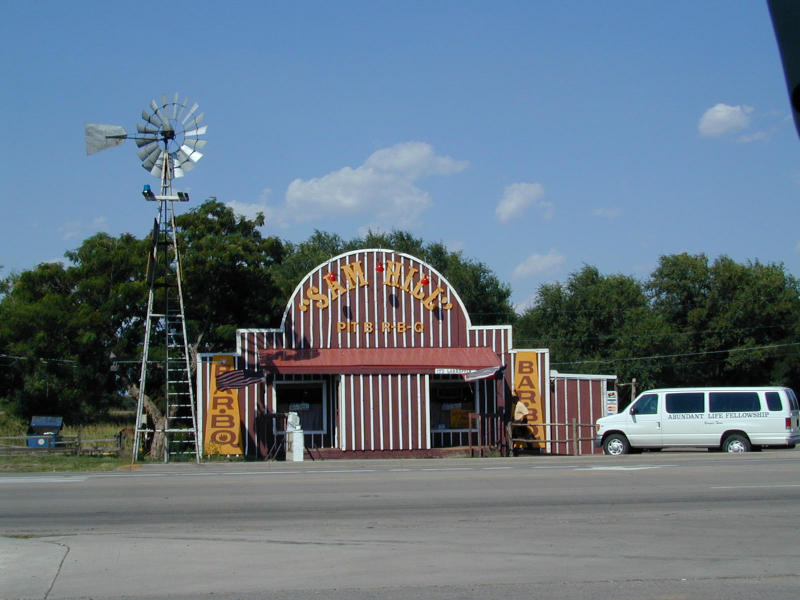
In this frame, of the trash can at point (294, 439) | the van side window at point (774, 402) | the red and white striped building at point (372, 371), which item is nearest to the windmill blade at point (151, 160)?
the red and white striped building at point (372, 371)

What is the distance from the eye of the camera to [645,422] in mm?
25594

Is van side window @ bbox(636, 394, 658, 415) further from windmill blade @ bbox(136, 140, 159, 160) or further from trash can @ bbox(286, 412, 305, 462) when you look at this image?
windmill blade @ bbox(136, 140, 159, 160)

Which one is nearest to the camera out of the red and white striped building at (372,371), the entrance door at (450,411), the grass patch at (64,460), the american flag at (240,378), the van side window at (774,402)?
the grass patch at (64,460)

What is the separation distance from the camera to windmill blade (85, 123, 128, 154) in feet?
77.7

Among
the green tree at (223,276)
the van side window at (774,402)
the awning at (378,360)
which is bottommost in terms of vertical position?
the van side window at (774,402)

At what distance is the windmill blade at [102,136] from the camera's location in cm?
2367

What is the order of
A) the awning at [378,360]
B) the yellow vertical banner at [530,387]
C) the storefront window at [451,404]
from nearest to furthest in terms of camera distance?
the awning at [378,360] → the storefront window at [451,404] → the yellow vertical banner at [530,387]

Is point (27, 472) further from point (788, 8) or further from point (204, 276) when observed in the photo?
point (788, 8)

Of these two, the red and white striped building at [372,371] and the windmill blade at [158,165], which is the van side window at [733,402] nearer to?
the red and white striped building at [372,371]

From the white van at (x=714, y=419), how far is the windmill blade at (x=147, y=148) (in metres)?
15.6

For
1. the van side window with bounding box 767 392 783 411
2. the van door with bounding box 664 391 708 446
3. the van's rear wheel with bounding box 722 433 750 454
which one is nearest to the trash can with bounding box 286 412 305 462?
the van door with bounding box 664 391 708 446

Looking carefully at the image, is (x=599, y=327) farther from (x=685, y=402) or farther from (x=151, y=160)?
(x=151, y=160)

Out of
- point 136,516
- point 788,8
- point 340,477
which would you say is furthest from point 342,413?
point 788,8

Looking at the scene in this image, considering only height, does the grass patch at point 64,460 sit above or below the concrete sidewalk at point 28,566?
above
